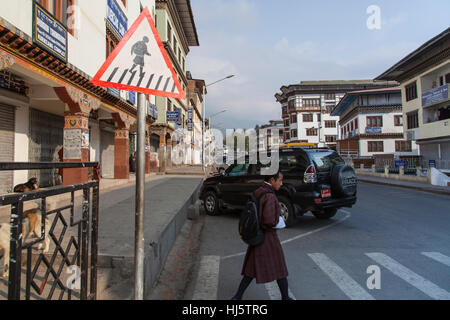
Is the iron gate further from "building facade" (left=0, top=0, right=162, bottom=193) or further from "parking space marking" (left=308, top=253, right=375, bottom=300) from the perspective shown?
"building facade" (left=0, top=0, right=162, bottom=193)

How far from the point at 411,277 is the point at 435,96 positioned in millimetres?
27893

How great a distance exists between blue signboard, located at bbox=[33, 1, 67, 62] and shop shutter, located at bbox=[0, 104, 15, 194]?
2.79m

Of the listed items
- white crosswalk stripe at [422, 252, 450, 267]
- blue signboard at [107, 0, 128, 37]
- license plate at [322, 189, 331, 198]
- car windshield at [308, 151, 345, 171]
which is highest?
blue signboard at [107, 0, 128, 37]

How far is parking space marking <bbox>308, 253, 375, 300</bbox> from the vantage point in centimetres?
365

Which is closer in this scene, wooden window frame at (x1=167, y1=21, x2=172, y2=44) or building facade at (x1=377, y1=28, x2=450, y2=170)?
building facade at (x1=377, y1=28, x2=450, y2=170)

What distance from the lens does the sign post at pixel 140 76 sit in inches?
112

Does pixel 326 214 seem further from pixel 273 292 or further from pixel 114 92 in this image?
pixel 114 92

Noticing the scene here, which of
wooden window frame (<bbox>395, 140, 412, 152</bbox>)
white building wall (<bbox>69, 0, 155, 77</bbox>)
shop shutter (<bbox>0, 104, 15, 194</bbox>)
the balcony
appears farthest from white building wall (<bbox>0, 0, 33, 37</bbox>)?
wooden window frame (<bbox>395, 140, 412, 152</bbox>)

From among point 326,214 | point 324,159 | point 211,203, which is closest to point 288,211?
point 324,159

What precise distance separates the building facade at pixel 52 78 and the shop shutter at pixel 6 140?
31mm

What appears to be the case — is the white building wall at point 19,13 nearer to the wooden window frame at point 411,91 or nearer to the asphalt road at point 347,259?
the asphalt road at point 347,259

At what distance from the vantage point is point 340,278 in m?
4.19

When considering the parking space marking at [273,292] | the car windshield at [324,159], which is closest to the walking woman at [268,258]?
the parking space marking at [273,292]
